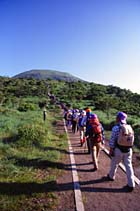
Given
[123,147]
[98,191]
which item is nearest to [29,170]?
[98,191]

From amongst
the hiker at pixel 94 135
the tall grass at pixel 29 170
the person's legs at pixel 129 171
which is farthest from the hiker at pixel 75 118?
the person's legs at pixel 129 171

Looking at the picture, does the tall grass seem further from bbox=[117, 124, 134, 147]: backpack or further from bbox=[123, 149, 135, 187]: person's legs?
bbox=[117, 124, 134, 147]: backpack

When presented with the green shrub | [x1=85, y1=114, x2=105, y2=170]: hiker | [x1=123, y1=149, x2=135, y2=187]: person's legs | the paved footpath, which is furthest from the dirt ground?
the green shrub

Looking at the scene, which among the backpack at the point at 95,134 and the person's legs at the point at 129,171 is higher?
the backpack at the point at 95,134

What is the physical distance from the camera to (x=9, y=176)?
7586 mm

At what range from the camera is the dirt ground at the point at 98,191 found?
5801mm

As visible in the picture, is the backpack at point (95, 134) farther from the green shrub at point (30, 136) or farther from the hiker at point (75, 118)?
the hiker at point (75, 118)

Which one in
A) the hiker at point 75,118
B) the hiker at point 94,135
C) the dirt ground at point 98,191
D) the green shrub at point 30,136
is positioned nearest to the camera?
the dirt ground at point 98,191

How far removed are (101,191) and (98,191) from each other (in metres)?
0.07

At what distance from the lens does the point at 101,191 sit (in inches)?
262

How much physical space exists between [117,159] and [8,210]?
2.92 meters

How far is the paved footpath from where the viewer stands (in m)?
5.80

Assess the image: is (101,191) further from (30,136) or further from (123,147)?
(30,136)

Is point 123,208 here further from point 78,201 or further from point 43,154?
point 43,154
